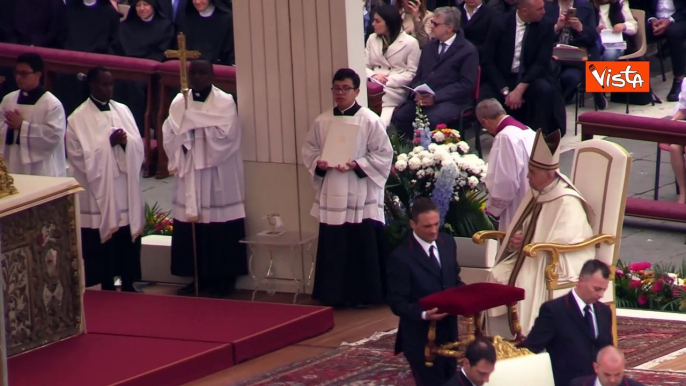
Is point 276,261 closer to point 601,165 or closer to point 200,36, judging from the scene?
point 601,165

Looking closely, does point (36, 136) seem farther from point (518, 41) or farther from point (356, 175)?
point (518, 41)

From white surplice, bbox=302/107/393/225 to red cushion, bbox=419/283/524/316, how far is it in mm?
2379

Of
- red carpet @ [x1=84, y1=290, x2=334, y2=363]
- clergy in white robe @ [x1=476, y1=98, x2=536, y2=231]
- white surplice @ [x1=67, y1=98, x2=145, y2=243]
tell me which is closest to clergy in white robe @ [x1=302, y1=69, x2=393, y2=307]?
red carpet @ [x1=84, y1=290, x2=334, y2=363]

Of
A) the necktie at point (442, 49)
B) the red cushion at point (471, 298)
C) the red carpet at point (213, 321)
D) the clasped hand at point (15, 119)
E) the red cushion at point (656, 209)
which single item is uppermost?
the necktie at point (442, 49)

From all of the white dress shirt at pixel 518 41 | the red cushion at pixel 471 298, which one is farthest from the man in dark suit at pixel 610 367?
the white dress shirt at pixel 518 41

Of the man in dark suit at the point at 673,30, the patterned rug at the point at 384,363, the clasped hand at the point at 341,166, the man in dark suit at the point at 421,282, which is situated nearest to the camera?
the man in dark suit at the point at 421,282

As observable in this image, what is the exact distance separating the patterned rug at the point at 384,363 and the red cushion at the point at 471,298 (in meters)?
1.09

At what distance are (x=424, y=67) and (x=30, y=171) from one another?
14.2 ft

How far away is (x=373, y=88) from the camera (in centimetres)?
1397

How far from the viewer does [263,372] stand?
10336 millimetres

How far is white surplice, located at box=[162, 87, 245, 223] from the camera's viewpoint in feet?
39.1

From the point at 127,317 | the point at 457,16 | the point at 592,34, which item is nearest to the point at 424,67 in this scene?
the point at 457,16

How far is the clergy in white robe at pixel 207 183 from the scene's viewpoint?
39.1 ft

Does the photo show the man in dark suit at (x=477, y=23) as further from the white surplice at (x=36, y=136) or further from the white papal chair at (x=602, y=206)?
the white papal chair at (x=602, y=206)
